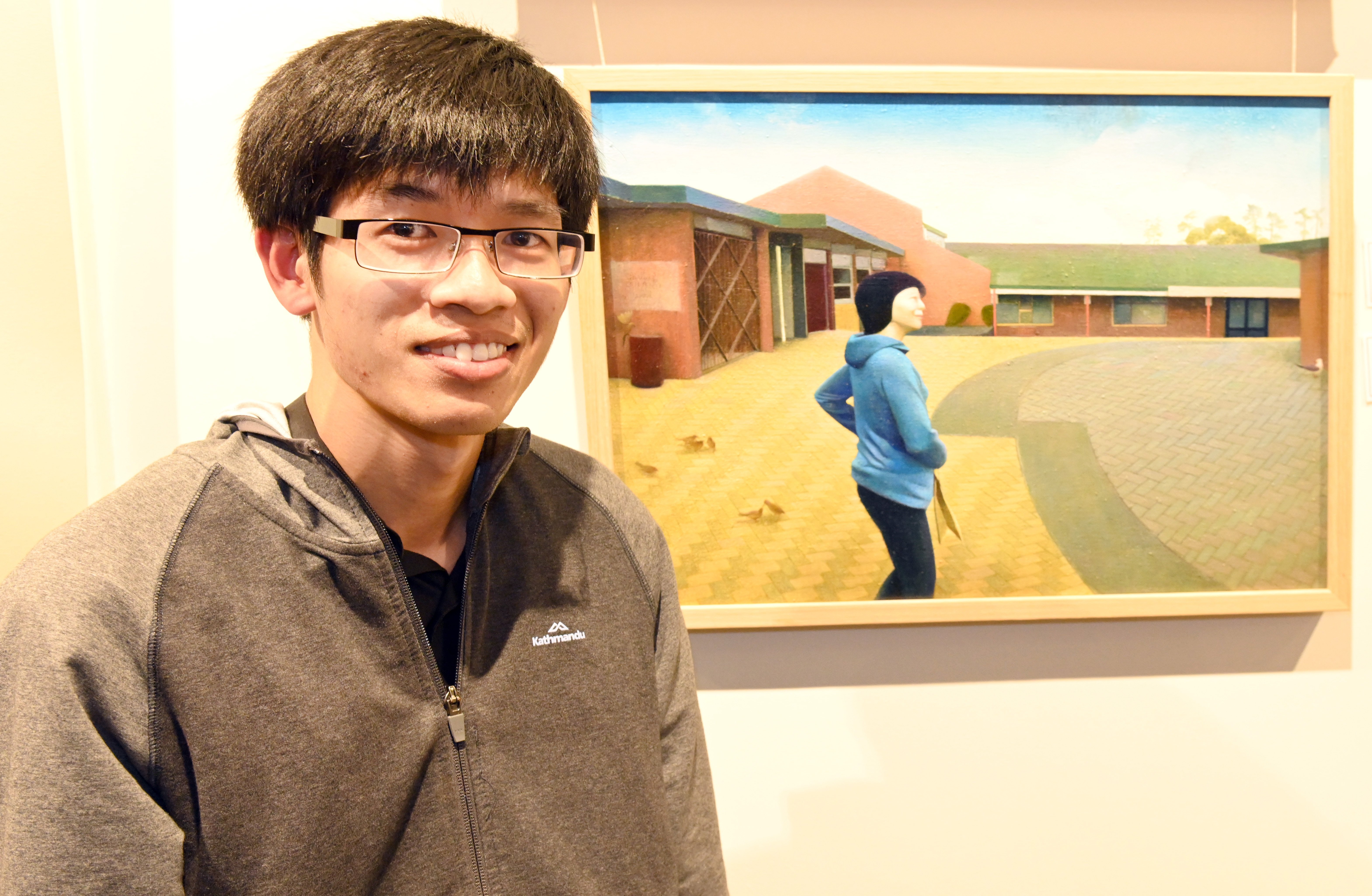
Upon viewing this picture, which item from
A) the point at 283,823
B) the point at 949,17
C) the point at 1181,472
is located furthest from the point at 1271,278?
the point at 283,823

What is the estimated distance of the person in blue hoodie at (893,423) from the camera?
47.2 inches

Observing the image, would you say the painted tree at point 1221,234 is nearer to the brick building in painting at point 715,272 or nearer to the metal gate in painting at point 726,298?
the brick building in painting at point 715,272

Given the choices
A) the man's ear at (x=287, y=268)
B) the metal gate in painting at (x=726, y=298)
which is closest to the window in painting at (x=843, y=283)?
the metal gate in painting at (x=726, y=298)

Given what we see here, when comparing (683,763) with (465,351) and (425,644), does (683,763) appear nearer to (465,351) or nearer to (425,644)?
(425,644)

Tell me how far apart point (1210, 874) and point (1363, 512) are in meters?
0.62

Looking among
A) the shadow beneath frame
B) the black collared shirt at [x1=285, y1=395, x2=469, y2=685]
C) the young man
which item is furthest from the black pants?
the black collared shirt at [x1=285, y1=395, x2=469, y2=685]

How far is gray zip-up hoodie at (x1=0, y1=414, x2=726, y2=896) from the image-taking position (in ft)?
1.92

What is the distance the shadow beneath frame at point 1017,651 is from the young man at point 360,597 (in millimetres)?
469

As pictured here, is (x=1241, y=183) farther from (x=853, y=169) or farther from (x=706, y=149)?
(x=706, y=149)

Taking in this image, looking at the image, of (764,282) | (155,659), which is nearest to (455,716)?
(155,659)

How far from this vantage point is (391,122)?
678mm

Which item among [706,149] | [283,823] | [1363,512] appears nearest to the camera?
[283,823]

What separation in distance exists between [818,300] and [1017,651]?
63cm

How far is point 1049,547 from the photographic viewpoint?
1226 millimetres
